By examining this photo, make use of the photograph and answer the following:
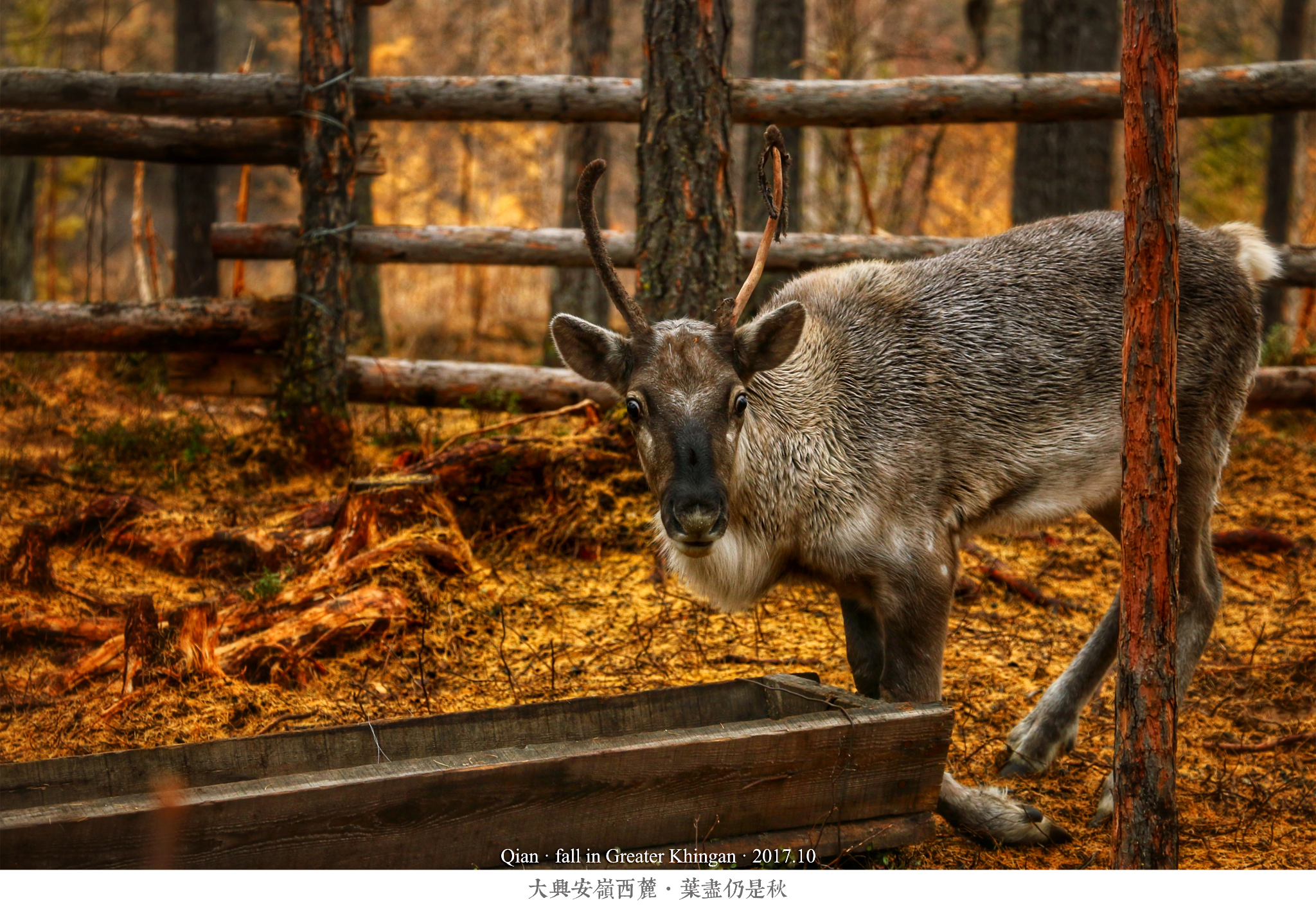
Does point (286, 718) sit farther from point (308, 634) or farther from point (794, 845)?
point (794, 845)

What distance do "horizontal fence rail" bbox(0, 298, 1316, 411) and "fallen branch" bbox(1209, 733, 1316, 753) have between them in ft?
12.7

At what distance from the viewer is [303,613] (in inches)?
193

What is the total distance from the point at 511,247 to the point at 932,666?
14.8 feet

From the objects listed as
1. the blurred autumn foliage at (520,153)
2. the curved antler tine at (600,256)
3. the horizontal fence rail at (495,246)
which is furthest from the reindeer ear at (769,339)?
the blurred autumn foliage at (520,153)

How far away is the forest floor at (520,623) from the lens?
Result: 13.9 feet

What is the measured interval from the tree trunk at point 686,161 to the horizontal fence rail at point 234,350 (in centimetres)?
126

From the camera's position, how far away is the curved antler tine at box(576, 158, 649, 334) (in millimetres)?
3711

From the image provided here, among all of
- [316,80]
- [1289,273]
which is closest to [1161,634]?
[1289,273]

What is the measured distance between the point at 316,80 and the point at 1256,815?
20.5ft

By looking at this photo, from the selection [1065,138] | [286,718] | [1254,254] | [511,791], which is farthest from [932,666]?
[1065,138]

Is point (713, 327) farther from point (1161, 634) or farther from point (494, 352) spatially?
point (494, 352)

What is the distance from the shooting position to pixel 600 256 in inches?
147

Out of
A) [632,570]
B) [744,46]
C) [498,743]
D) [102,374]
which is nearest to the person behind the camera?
[498,743]

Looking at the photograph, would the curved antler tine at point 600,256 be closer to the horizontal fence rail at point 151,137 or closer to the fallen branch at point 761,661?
the fallen branch at point 761,661
